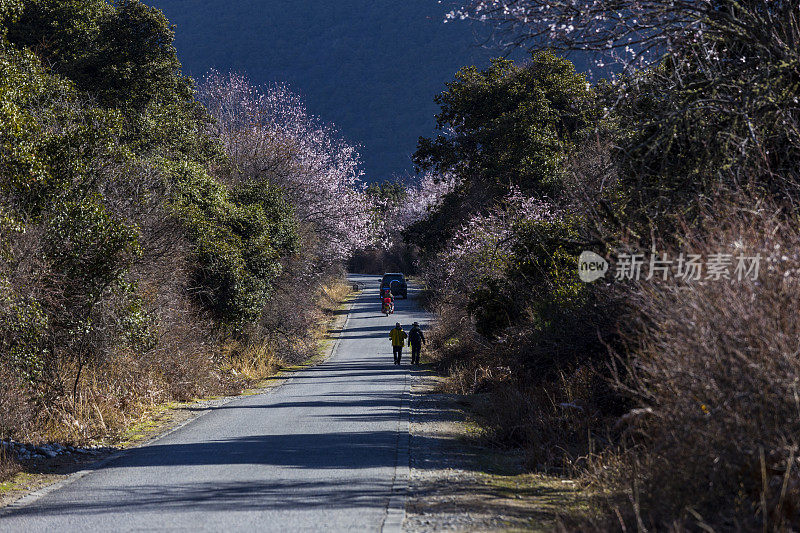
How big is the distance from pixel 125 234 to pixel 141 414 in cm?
431

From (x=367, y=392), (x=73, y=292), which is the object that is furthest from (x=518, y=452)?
(x=367, y=392)

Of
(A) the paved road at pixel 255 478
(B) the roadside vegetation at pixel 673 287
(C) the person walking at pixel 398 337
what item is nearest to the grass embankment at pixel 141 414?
(A) the paved road at pixel 255 478

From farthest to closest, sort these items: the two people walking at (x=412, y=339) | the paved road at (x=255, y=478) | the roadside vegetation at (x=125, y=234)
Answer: the two people walking at (x=412, y=339)
the roadside vegetation at (x=125, y=234)
the paved road at (x=255, y=478)

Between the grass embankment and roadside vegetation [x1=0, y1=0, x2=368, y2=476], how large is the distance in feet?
0.23

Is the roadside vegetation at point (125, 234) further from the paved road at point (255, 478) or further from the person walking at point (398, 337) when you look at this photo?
the person walking at point (398, 337)

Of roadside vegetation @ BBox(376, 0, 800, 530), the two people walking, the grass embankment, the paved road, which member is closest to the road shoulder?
the grass embankment

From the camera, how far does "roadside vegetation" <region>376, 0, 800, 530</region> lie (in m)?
6.20

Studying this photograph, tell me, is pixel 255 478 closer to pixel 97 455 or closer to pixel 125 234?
pixel 97 455

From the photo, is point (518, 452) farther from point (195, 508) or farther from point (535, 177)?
point (535, 177)

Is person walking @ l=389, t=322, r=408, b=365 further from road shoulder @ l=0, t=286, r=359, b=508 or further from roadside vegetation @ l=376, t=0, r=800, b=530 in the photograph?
roadside vegetation @ l=376, t=0, r=800, b=530

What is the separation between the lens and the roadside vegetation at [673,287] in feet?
20.4

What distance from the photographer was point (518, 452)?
1202 cm

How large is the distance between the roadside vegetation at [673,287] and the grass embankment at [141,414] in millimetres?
6291

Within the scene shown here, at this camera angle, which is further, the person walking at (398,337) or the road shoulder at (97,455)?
the person walking at (398,337)
